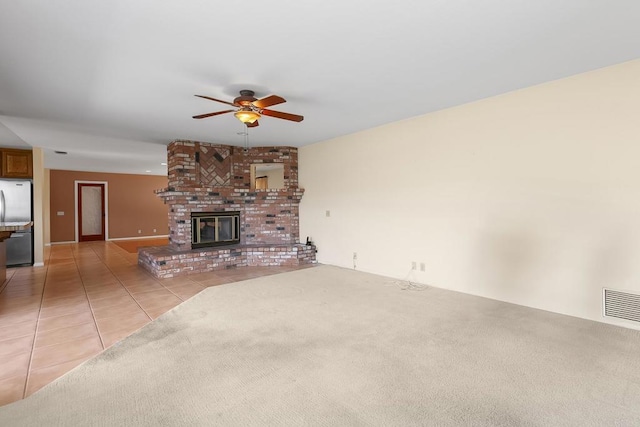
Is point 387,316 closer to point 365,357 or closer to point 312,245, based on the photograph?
point 365,357

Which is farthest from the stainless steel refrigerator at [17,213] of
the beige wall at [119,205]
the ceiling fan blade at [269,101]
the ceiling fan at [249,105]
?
the ceiling fan blade at [269,101]

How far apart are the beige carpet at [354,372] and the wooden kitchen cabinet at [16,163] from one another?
4972 mm

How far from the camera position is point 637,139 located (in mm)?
2764

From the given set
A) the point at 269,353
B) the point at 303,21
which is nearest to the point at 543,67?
the point at 303,21

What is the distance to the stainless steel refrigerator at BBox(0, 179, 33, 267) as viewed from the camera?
5.59 metres

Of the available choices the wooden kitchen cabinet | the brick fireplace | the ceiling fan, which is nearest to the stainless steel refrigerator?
the wooden kitchen cabinet

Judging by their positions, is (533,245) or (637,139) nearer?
(637,139)

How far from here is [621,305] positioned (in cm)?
287

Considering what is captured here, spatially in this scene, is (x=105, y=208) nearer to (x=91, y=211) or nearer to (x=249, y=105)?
(x=91, y=211)

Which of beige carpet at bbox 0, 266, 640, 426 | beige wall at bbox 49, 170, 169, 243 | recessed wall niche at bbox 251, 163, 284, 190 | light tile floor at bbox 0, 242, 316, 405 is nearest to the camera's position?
beige carpet at bbox 0, 266, 640, 426

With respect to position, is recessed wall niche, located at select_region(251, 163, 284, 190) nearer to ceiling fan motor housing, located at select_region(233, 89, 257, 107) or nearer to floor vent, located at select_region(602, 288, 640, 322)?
ceiling fan motor housing, located at select_region(233, 89, 257, 107)

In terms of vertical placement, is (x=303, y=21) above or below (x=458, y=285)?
above

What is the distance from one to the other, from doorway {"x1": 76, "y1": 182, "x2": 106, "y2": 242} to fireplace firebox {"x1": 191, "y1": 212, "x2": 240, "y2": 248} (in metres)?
6.01

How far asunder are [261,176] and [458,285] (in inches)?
248
